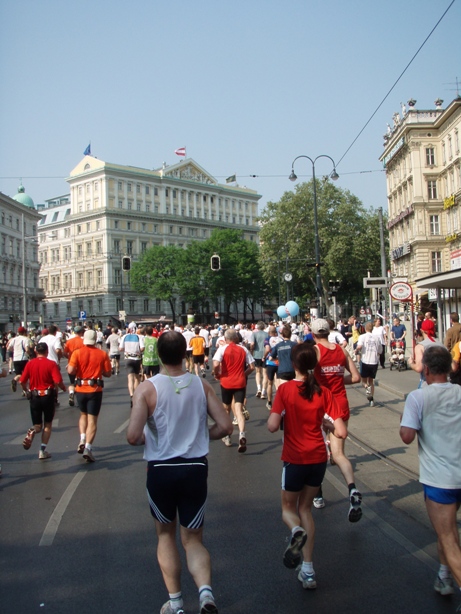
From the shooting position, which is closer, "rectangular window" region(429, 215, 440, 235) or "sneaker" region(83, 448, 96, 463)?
"sneaker" region(83, 448, 96, 463)

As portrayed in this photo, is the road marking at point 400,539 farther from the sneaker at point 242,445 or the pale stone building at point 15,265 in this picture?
the pale stone building at point 15,265

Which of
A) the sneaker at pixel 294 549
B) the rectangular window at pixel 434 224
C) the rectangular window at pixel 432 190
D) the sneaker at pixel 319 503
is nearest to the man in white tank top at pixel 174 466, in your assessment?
the sneaker at pixel 294 549

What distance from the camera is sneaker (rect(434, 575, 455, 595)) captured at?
4.26m

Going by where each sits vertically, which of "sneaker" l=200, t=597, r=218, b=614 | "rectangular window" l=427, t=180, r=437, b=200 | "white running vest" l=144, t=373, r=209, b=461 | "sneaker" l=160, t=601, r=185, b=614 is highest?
"rectangular window" l=427, t=180, r=437, b=200

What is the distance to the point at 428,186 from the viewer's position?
2119 inches

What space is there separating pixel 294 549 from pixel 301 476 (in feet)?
1.73

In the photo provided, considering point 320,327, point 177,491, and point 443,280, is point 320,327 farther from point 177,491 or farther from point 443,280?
point 443,280

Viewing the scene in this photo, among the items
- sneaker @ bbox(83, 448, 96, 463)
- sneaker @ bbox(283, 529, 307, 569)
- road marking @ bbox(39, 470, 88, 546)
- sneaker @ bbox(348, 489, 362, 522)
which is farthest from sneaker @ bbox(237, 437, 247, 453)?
sneaker @ bbox(283, 529, 307, 569)

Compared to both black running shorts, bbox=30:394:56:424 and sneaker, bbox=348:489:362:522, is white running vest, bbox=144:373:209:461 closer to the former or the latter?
sneaker, bbox=348:489:362:522

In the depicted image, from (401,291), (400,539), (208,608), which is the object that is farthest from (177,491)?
(401,291)

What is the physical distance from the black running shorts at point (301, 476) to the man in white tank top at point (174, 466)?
963 millimetres

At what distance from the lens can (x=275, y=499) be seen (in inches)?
268

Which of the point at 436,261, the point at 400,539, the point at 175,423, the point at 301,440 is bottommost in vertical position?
the point at 400,539

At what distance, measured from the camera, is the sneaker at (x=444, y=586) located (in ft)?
14.0
